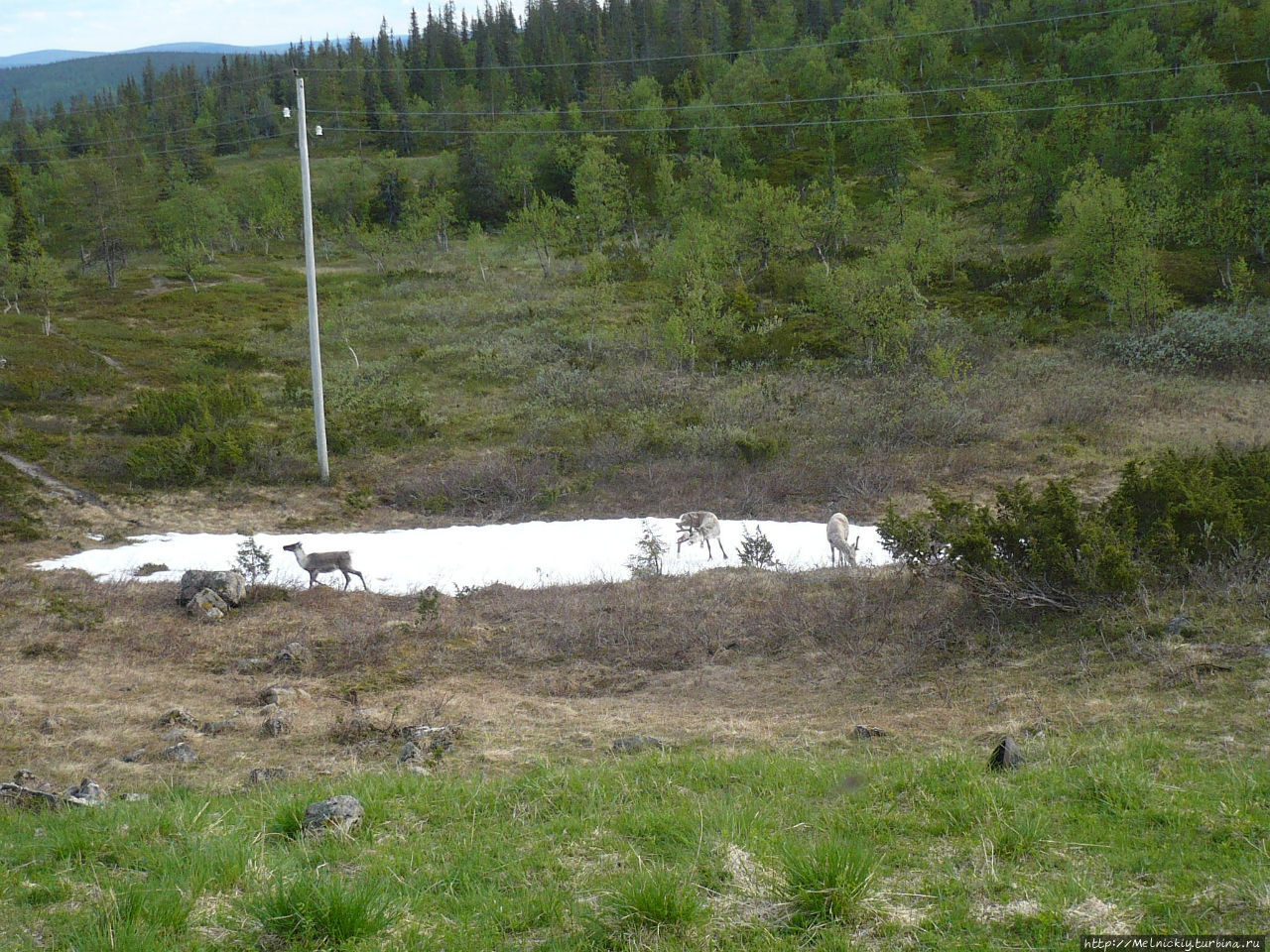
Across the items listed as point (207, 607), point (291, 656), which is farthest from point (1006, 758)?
point (207, 607)

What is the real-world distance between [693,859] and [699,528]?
434 inches

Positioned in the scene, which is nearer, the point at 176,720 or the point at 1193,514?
the point at 176,720

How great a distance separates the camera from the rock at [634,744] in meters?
6.69

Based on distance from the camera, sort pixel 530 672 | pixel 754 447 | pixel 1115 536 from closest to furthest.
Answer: pixel 1115 536 < pixel 530 672 < pixel 754 447

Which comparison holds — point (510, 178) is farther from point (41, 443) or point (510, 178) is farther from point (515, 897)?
point (515, 897)

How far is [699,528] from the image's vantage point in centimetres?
1515

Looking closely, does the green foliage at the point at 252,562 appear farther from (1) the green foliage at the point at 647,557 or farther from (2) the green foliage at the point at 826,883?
(2) the green foliage at the point at 826,883

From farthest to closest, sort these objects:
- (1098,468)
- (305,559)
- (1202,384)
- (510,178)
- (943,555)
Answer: (510,178) < (1202,384) < (1098,468) < (305,559) < (943,555)

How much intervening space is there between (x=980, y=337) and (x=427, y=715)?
1067 inches

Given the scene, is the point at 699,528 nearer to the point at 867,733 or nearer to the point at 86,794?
Answer: the point at 867,733

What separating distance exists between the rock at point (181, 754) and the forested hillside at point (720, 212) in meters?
12.5

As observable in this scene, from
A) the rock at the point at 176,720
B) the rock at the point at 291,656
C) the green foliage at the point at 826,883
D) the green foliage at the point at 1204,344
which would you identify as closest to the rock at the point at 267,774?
the rock at the point at 176,720

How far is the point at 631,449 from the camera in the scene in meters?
21.5

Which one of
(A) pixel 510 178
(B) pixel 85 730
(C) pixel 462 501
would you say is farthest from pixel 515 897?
(A) pixel 510 178
